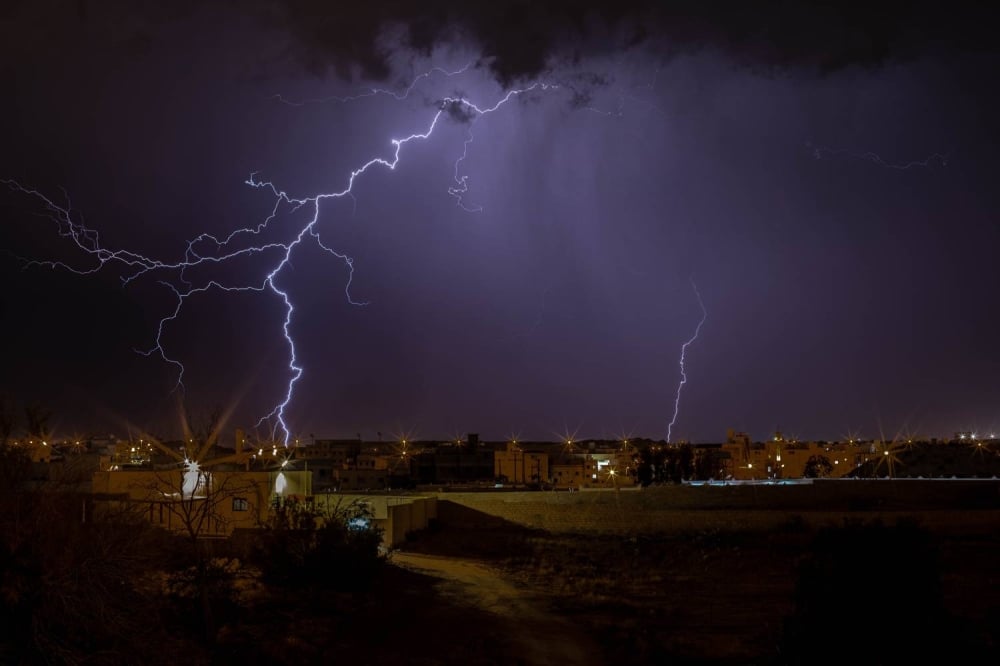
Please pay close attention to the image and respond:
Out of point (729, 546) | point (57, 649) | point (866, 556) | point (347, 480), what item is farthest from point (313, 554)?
point (347, 480)

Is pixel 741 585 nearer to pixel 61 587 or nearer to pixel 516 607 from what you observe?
pixel 516 607

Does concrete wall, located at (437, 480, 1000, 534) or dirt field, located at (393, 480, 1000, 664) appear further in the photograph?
concrete wall, located at (437, 480, 1000, 534)

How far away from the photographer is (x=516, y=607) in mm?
16656

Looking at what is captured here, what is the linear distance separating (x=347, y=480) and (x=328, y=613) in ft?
115

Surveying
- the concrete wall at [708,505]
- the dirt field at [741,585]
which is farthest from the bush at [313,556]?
the concrete wall at [708,505]

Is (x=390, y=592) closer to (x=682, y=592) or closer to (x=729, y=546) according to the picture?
(x=682, y=592)

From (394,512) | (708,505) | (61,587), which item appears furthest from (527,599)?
(708,505)

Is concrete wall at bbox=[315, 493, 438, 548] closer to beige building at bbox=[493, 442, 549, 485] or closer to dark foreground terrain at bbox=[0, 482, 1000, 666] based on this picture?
dark foreground terrain at bbox=[0, 482, 1000, 666]

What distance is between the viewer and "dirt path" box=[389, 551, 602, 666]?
12461 mm

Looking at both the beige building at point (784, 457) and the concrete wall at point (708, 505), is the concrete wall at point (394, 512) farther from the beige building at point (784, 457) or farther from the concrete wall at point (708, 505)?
the beige building at point (784, 457)

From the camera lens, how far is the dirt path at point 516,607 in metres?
12.5

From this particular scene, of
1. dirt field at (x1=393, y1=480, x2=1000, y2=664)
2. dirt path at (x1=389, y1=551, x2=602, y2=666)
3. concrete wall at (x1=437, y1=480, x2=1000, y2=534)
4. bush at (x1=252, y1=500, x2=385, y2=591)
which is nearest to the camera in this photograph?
dirt field at (x1=393, y1=480, x2=1000, y2=664)

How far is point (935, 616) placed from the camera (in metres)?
9.22

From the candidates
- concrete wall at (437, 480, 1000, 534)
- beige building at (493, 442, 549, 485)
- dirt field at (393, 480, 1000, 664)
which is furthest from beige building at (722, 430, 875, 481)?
dirt field at (393, 480, 1000, 664)
